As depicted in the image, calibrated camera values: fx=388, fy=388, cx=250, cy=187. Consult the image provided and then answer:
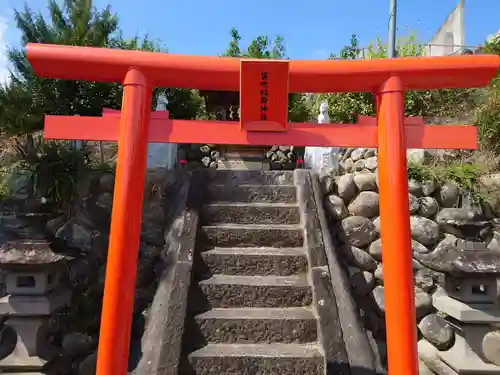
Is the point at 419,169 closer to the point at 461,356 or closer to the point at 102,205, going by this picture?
the point at 461,356

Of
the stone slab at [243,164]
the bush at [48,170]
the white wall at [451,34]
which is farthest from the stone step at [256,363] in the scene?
the white wall at [451,34]

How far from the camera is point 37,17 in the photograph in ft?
32.6

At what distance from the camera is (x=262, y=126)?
2.94 metres

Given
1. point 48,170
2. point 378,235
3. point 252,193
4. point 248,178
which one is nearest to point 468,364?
point 378,235

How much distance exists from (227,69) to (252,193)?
2594 mm

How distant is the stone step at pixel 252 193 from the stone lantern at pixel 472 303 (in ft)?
6.64

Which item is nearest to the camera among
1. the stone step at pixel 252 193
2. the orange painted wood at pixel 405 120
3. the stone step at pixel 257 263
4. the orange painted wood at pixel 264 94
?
the orange painted wood at pixel 264 94

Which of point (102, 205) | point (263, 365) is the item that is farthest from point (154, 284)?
point (263, 365)

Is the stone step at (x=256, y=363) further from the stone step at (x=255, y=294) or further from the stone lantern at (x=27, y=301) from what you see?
the stone lantern at (x=27, y=301)

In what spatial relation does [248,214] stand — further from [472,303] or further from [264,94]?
[472,303]

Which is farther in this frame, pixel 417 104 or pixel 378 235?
pixel 417 104

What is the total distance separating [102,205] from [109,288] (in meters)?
3.12

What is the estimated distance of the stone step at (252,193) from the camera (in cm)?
530

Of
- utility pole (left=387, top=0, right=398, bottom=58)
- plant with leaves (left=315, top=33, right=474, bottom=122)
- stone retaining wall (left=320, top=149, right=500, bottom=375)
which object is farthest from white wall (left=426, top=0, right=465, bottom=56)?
stone retaining wall (left=320, top=149, right=500, bottom=375)
